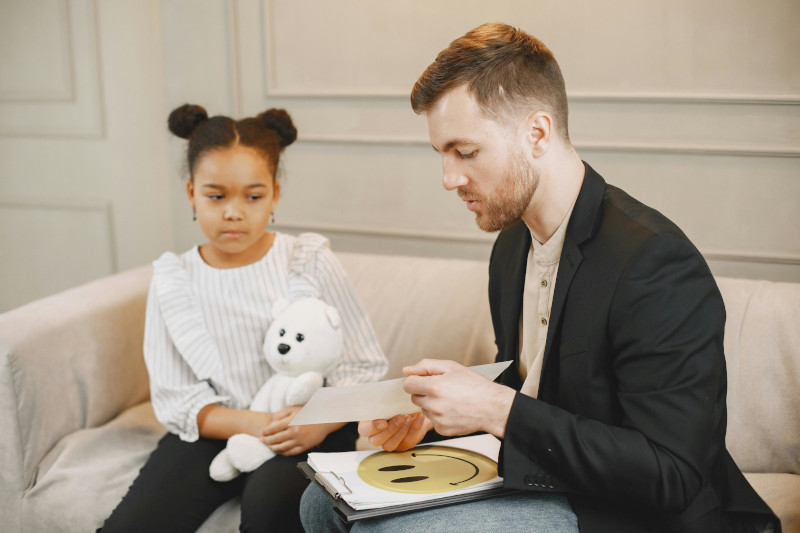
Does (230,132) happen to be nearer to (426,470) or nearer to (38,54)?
(426,470)

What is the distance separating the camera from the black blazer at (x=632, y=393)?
1.15 metres

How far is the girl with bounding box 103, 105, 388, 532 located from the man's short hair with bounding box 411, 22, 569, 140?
2.32ft

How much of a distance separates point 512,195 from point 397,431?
54cm

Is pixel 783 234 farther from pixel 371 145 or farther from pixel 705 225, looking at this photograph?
pixel 371 145

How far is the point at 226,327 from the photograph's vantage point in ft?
6.30

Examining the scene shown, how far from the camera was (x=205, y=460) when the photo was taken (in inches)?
70.1

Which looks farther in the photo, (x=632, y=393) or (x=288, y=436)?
(x=288, y=436)

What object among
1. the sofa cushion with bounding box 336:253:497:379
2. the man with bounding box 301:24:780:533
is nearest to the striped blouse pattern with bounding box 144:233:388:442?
the sofa cushion with bounding box 336:253:497:379

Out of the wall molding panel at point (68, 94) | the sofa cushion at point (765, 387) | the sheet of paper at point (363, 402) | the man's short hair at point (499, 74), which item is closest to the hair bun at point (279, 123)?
the man's short hair at point (499, 74)

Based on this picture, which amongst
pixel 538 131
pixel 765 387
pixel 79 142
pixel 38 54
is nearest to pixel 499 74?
pixel 538 131

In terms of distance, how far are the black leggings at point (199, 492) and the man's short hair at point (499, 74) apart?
36.0 inches

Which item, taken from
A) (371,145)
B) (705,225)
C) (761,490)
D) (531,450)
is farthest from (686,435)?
(371,145)

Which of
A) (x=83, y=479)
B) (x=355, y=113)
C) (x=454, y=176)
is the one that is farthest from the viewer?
(x=355, y=113)

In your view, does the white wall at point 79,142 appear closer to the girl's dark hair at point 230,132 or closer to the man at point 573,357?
the girl's dark hair at point 230,132
